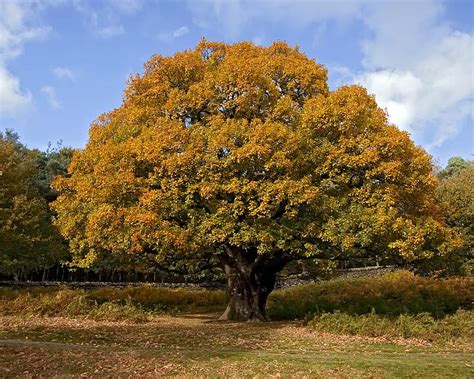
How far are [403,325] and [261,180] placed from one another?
736 centimetres

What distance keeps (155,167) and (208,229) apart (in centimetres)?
317

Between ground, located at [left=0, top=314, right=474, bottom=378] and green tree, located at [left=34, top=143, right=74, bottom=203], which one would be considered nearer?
ground, located at [left=0, top=314, right=474, bottom=378]

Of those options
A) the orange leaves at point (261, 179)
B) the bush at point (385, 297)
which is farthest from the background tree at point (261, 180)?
the bush at point (385, 297)

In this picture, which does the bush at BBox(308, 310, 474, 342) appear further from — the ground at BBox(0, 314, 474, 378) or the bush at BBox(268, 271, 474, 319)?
the bush at BBox(268, 271, 474, 319)

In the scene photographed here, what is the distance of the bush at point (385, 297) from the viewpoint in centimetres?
2124

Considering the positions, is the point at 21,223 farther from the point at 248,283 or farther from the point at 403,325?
the point at 403,325

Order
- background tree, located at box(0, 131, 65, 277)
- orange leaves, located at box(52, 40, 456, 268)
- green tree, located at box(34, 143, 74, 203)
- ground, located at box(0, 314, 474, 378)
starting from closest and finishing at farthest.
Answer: ground, located at box(0, 314, 474, 378), orange leaves, located at box(52, 40, 456, 268), background tree, located at box(0, 131, 65, 277), green tree, located at box(34, 143, 74, 203)

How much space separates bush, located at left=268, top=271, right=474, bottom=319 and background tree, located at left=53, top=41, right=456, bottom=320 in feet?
10.0

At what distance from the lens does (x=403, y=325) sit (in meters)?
17.3

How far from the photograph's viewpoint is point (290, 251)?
1955 cm

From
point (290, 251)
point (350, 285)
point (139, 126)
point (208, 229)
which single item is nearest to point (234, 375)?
point (208, 229)

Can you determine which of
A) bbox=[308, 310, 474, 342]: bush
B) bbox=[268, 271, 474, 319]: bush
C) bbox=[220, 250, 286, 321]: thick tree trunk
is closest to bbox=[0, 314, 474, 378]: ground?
bbox=[308, 310, 474, 342]: bush

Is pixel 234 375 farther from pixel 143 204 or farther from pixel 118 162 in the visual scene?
pixel 118 162

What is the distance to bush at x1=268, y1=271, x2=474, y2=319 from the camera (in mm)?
21237
